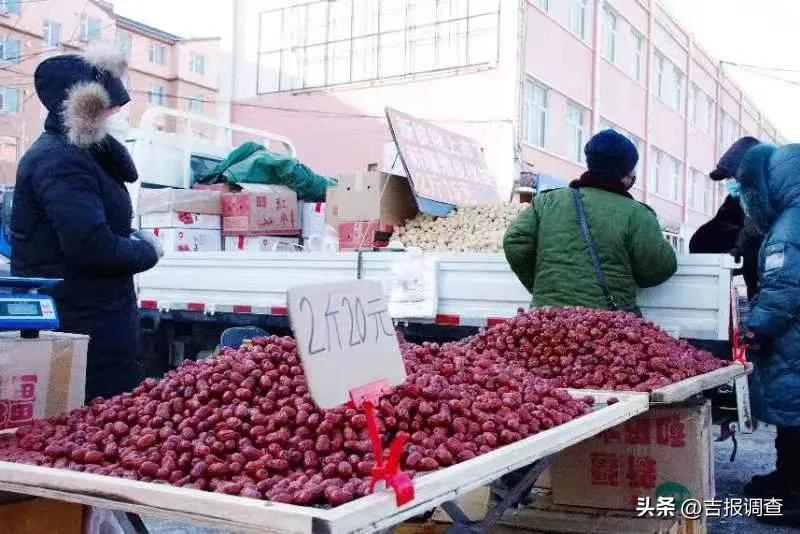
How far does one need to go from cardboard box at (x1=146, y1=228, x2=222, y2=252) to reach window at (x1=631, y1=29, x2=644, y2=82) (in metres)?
18.2

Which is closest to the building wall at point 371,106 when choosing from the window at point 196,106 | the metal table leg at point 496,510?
the metal table leg at point 496,510

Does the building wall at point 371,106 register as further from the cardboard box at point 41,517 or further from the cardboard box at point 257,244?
the cardboard box at point 41,517

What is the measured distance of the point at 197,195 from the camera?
6.72 meters

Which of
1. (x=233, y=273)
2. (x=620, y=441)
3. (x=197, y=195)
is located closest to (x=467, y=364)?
(x=620, y=441)

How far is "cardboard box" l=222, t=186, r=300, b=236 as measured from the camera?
265 inches

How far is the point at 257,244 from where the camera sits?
22.1 feet

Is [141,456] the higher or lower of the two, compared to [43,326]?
lower

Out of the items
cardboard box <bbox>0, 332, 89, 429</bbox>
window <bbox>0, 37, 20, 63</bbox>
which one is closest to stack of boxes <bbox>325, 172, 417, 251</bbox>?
cardboard box <bbox>0, 332, 89, 429</bbox>

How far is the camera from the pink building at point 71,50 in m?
30.8

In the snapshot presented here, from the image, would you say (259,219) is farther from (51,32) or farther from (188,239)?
(51,32)

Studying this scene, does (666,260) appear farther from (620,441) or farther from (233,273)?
(233,273)

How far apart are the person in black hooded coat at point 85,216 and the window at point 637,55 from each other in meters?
21.3

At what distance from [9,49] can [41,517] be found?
111 feet

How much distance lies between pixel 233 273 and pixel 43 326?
3.38m
